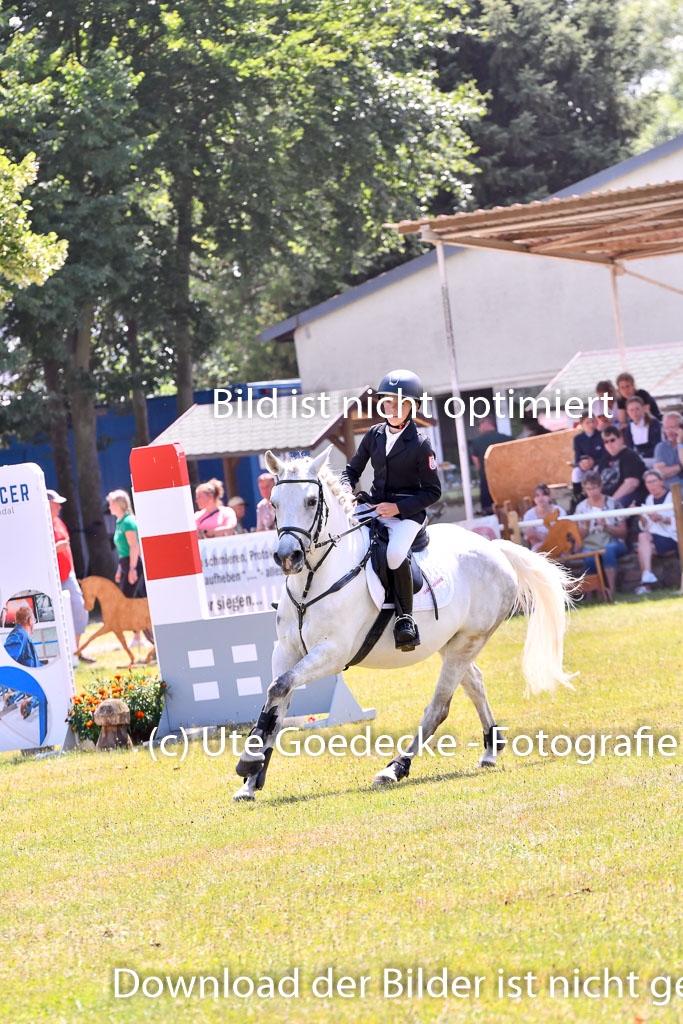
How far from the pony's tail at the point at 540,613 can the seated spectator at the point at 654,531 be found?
27.6 ft

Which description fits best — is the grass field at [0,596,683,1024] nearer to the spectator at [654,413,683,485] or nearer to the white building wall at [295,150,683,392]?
the spectator at [654,413,683,485]

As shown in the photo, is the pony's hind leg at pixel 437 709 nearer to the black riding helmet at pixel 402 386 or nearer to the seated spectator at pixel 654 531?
the black riding helmet at pixel 402 386

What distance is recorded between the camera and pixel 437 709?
28.3ft

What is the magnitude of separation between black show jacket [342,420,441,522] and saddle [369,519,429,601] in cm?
20

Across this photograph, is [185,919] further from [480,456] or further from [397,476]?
[480,456]

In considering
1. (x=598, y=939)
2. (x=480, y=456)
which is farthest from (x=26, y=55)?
(x=598, y=939)

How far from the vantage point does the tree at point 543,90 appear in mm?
39281

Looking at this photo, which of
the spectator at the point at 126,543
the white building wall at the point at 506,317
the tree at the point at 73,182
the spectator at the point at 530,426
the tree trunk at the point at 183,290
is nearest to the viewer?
the spectator at the point at 126,543

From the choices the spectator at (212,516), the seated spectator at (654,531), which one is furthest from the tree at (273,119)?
the spectator at (212,516)

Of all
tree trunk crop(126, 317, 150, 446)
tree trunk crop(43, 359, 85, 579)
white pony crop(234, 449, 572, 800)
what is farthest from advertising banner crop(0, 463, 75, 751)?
tree trunk crop(126, 317, 150, 446)

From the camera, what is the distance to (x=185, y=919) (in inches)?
208

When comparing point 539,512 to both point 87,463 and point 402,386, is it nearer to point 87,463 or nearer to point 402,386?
point 402,386

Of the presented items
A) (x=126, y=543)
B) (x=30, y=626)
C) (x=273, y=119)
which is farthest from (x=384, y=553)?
(x=273, y=119)

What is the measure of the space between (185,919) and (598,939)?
1672 mm
